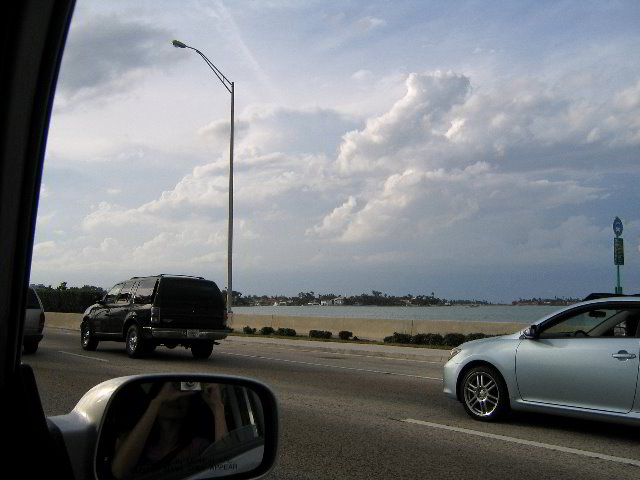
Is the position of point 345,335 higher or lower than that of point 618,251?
lower

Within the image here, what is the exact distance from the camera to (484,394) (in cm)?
922

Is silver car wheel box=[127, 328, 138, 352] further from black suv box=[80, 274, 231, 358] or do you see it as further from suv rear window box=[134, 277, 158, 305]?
suv rear window box=[134, 277, 158, 305]

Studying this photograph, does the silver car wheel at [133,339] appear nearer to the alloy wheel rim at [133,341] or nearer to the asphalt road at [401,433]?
the alloy wheel rim at [133,341]

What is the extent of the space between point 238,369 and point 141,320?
3.50 meters

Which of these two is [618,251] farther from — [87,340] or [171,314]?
[87,340]

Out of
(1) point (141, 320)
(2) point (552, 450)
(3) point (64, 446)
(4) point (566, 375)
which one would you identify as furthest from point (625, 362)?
(1) point (141, 320)

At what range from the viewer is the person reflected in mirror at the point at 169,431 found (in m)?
2.05

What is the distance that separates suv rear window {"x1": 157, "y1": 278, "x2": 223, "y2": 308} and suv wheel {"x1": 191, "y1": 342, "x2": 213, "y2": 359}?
1254mm

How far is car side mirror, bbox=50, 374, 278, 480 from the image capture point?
80.7 inches

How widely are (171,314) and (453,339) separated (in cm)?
1005

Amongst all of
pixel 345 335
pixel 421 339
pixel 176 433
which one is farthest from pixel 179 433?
pixel 345 335

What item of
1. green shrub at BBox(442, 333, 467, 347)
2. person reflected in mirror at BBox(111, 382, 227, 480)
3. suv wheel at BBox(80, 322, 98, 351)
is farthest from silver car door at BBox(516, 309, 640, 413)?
suv wheel at BBox(80, 322, 98, 351)

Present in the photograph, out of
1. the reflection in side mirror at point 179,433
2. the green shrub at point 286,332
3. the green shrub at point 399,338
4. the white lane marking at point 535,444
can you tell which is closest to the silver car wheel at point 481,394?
the white lane marking at point 535,444

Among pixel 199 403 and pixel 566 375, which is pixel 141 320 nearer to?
pixel 566 375
